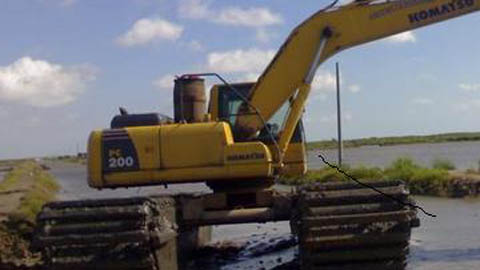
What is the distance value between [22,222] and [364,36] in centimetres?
1090

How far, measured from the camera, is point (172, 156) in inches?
550

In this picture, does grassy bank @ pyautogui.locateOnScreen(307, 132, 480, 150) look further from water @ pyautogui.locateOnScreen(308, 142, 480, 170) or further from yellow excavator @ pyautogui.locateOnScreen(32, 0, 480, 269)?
yellow excavator @ pyautogui.locateOnScreen(32, 0, 480, 269)

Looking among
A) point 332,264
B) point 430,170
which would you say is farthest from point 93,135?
point 430,170

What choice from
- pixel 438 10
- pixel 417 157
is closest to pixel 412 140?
pixel 417 157

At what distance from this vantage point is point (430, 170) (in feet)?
116

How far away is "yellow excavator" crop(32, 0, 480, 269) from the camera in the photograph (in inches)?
476

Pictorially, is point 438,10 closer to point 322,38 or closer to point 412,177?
point 322,38

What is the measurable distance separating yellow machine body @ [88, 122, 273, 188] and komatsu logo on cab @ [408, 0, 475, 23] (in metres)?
3.45

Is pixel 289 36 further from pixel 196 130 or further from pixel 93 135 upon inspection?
pixel 93 135

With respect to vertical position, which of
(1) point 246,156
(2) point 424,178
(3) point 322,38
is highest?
(3) point 322,38

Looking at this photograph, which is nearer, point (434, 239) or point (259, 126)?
point (259, 126)

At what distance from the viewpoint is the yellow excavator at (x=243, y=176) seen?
12.1 metres

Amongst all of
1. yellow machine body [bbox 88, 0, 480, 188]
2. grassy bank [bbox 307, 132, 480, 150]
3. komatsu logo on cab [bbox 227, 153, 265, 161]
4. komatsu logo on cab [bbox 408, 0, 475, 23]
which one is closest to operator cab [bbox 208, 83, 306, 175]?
yellow machine body [bbox 88, 0, 480, 188]

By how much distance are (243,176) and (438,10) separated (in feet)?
14.5
